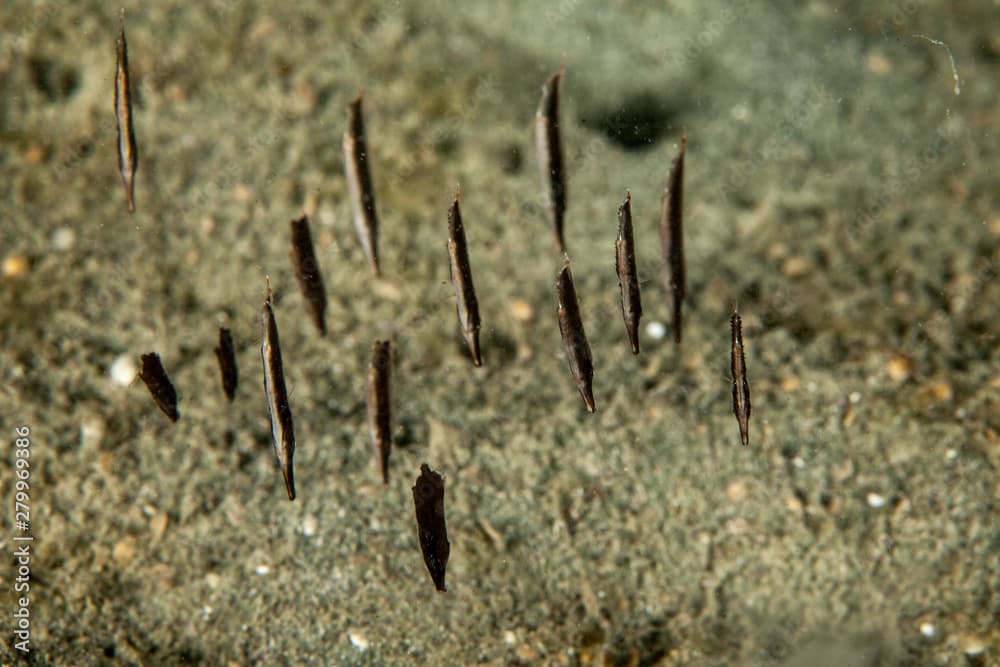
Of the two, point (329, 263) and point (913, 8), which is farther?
point (913, 8)

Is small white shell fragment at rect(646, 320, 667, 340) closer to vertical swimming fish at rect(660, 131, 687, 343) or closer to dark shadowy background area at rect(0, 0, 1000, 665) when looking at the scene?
dark shadowy background area at rect(0, 0, 1000, 665)

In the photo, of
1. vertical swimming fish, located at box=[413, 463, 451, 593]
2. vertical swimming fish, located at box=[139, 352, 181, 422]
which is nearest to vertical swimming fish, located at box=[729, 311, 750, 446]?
vertical swimming fish, located at box=[413, 463, 451, 593]

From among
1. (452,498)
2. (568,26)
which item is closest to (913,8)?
(568,26)

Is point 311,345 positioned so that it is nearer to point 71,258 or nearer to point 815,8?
point 71,258

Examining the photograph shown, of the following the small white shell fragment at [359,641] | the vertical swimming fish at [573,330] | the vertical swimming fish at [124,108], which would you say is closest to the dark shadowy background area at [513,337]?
the small white shell fragment at [359,641]

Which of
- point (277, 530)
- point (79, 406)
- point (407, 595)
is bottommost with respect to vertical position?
point (407, 595)
